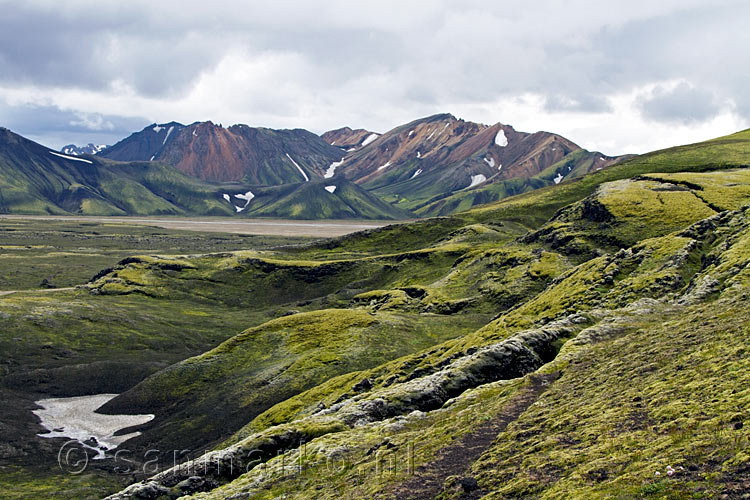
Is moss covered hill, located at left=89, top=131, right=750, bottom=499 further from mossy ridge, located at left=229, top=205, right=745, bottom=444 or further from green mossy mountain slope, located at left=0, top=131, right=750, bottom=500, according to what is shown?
mossy ridge, located at left=229, top=205, right=745, bottom=444

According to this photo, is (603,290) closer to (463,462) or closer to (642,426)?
(642,426)

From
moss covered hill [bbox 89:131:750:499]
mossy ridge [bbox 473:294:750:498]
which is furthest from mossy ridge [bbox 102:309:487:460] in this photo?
mossy ridge [bbox 473:294:750:498]

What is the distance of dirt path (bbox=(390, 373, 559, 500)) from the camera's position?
2955 cm

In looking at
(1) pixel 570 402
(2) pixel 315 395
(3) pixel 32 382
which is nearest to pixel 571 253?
(2) pixel 315 395

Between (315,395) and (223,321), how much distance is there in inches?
4182

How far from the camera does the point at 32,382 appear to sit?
379 feet

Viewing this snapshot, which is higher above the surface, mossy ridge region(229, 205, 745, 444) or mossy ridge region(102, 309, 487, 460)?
mossy ridge region(229, 205, 745, 444)

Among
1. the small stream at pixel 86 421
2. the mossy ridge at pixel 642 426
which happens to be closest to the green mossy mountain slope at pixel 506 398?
the mossy ridge at pixel 642 426

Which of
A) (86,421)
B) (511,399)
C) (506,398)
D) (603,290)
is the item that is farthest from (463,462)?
(86,421)

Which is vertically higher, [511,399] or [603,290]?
[603,290]

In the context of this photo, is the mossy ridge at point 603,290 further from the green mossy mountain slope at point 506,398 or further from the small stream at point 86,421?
the small stream at point 86,421

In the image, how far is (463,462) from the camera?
32.6 m

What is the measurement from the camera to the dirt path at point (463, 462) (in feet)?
96.9

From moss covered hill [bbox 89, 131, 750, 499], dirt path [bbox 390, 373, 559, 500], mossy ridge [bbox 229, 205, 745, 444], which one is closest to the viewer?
moss covered hill [bbox 89, 131, 750, 499]
